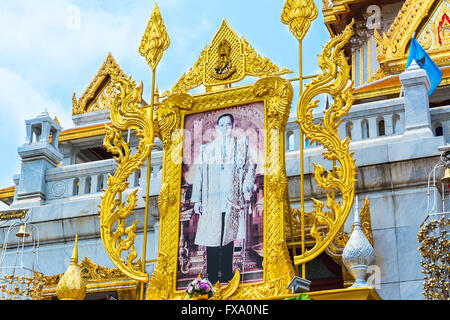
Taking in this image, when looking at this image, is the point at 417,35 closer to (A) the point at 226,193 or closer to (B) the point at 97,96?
(B) the point at 97,96

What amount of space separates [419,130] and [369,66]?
30.2ft

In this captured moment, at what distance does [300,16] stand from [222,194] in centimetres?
261

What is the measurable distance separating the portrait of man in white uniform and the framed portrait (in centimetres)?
1

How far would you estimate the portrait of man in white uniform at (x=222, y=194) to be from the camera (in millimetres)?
11453

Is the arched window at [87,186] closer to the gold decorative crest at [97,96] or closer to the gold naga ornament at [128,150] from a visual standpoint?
the gold naga ornament at [128,150]

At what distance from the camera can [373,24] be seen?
22.4m

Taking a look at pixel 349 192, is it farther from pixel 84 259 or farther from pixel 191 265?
pixel 84 259

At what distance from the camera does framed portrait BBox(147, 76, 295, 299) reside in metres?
11.2

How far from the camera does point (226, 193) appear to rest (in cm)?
1177

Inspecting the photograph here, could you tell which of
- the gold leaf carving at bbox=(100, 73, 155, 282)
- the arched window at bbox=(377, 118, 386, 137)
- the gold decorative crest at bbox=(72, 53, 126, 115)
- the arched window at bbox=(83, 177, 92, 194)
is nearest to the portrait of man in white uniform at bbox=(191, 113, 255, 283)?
the gold leaf carving at bbox=(100, 73, 155, 282)

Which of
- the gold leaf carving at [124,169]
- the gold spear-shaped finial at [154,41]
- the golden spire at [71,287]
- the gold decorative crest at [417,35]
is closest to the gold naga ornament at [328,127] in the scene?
the gold spear-shaped finial at [154,41]
